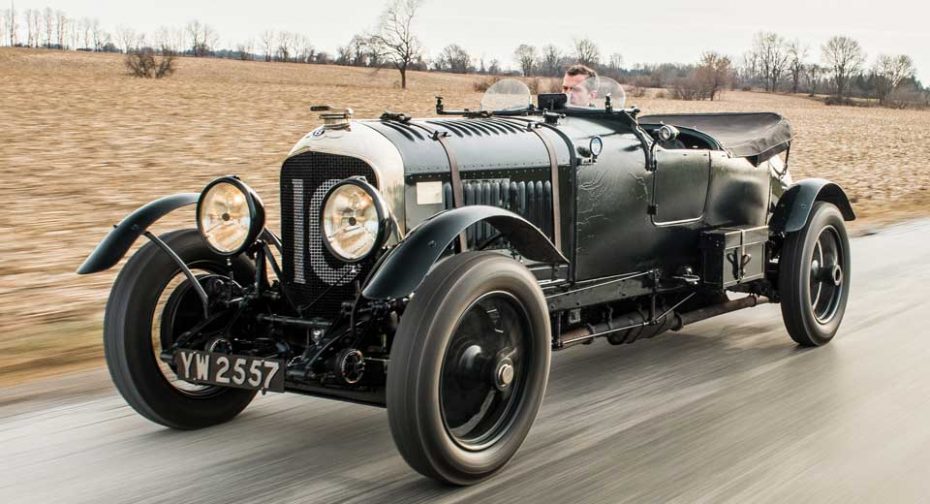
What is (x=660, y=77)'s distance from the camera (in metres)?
74.9

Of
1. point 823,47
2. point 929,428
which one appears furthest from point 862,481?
point 823,47

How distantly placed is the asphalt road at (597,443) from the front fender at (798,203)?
784mm

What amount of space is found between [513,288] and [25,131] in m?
15.5

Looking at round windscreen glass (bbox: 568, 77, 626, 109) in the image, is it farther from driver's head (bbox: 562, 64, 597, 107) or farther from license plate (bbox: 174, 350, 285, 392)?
license plate (bbox: 174, 350, 285, 392)

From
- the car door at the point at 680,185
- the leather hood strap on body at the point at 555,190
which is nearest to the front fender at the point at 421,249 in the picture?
the leather hood strap on body at the point at 555,190

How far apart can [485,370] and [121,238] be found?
170 cm

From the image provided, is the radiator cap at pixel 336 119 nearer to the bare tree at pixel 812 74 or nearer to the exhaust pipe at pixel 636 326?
the exhaust pipe at pixel 636 326

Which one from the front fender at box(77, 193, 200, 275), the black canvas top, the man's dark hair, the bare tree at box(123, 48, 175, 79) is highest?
the bare tree at box(123, 48, 175, 79)

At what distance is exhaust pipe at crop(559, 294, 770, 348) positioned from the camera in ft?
15.8

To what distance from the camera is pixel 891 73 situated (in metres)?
100

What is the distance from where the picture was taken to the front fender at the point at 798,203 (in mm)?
5844

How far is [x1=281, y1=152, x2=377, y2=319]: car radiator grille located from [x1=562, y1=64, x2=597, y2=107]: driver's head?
1947 mm

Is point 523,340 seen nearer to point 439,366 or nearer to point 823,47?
point 439,366

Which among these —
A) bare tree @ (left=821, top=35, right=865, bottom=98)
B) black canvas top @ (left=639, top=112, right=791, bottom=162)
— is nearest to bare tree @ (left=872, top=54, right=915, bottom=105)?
bare tree @ (left=821, top=35, right=865, bottom=98)
